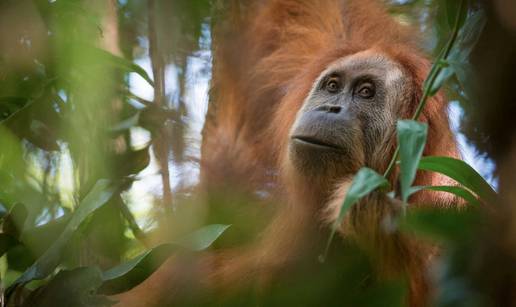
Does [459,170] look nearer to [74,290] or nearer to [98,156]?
[74,290]

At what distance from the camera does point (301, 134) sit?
9.72 feet

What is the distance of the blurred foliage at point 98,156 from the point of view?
211 cm

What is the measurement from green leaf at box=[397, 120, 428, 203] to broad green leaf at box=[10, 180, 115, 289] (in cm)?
114

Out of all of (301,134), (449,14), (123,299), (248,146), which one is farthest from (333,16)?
(449,14)

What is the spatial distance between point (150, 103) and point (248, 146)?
49.9 inches

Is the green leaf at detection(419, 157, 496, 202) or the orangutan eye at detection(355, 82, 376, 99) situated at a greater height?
→ the green leaf at detection(419, 157, 496, 202)

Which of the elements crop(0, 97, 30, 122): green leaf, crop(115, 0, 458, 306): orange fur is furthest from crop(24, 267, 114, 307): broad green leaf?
crop(0, 97, 30, 122): green leaf

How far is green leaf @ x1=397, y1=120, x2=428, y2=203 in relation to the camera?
1.44m

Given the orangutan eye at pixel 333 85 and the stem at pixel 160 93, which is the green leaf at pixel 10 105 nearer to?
the stem at pixel 160 93

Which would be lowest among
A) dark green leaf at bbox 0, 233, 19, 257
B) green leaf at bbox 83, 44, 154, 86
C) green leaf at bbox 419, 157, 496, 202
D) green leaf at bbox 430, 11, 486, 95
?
dark green leaf at bbox 0, 233, 19, 257

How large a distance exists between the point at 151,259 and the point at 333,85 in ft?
5.08

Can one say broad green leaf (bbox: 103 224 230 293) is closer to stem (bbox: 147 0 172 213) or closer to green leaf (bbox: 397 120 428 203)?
stem (bbox: 147 0 172 213)

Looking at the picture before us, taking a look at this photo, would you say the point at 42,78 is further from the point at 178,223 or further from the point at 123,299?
the point at 123,299

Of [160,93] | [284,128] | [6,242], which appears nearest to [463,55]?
[160,93]
